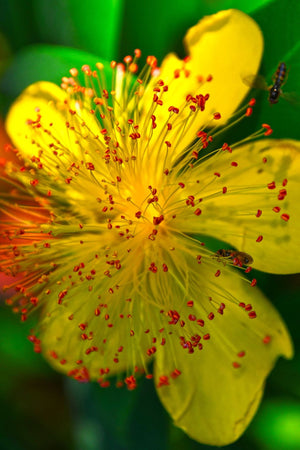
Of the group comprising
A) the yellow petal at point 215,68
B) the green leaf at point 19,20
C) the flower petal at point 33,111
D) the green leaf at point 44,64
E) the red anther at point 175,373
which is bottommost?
the red anther at point 175,373

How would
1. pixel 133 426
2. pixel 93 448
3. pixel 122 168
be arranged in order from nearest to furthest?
pixel 122 168
pixel 133 426
pixel 93 448

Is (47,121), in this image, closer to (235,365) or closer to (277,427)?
(235,365)

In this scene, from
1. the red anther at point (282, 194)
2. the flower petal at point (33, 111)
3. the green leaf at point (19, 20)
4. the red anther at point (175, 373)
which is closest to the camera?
the red anther at point (282, 194)

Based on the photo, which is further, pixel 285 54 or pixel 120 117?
pixel 120 117

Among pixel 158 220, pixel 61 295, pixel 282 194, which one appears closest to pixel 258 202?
pixel 282 194

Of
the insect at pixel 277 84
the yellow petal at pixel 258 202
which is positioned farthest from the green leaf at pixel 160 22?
the yellow petal at pixel 258 202

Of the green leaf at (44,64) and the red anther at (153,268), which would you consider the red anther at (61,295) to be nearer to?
the red anther at (153,268)

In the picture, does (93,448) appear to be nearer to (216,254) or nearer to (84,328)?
(84,328)

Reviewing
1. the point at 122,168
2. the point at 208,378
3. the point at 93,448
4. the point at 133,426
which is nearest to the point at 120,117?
the point at 122,168
